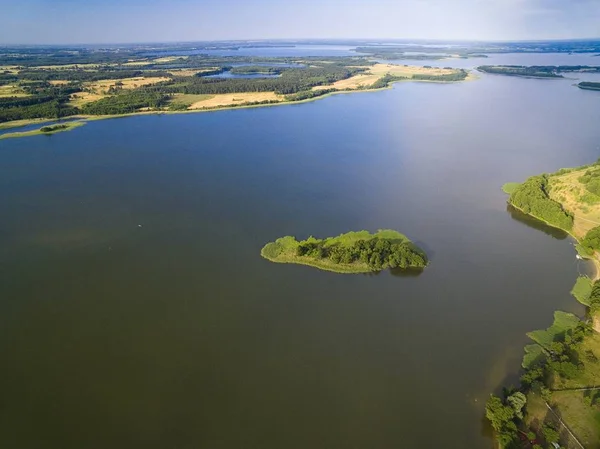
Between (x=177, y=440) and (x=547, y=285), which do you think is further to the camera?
(x=547, y=285)

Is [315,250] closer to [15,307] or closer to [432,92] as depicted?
[15,307]

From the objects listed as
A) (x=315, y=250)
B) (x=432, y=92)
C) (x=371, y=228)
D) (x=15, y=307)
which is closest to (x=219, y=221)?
(x=315, y=250)

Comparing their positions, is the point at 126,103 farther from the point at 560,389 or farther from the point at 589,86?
the point at 589,86

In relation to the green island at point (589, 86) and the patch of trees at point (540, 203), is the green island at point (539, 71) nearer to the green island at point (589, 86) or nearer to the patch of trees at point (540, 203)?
the green island at point (589, 86)

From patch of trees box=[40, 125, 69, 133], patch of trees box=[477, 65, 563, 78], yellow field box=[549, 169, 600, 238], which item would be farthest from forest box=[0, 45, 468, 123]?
yellow field box=[549, 169, 600, 238]

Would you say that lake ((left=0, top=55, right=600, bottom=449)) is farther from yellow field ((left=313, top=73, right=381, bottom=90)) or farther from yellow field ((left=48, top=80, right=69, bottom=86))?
yellow field ((left=48, top=80, right=69, bottom=86))

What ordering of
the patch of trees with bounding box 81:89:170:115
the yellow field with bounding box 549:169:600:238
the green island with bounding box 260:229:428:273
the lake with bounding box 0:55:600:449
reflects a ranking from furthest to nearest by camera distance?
the patch of trees with bounding box 81:89:170:115
the yellow field with bounding box 549:169:600:238
the green island with bounding box 260:229:428:273
the lake with bounding box 0:55:600:449
